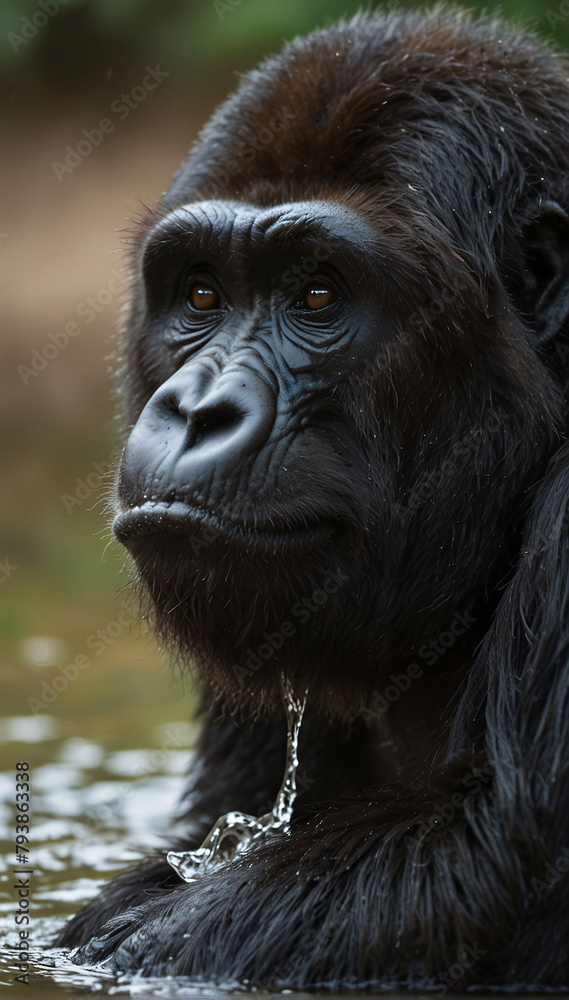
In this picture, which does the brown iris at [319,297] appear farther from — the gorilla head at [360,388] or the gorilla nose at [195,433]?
the gorilla nose at [195,433]

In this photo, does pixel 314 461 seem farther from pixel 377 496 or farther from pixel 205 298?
pixel 205 298

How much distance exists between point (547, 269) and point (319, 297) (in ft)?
2.35

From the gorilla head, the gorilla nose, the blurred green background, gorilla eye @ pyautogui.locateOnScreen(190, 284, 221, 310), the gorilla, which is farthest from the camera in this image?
the blurred green background

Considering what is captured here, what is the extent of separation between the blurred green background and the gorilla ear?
12.2ft

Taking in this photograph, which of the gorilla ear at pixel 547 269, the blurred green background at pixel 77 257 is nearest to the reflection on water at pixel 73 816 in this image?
the blurred green background at pixel 77 257

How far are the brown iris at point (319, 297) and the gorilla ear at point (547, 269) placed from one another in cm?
60

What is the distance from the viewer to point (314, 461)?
375cm

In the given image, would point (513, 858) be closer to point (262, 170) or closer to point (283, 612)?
point (283, 612)

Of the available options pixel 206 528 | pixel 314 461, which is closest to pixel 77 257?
pixel 314 461

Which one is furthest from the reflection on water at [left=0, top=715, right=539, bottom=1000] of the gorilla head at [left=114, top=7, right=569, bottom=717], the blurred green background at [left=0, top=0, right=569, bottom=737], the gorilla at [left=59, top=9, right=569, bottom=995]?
the gorilla head at [left=114, top=7, right=569, bottom=717]

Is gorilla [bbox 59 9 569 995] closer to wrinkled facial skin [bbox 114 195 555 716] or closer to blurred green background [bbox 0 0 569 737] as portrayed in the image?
wrinkled facial skin [bbox 114 195 555 716]

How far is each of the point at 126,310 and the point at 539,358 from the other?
176cm

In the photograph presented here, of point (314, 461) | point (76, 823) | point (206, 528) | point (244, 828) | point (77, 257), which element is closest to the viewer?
point (206, 528)

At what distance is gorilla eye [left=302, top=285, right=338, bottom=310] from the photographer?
392 cm
